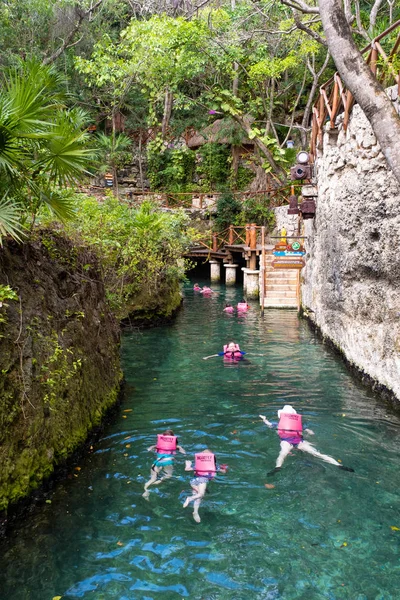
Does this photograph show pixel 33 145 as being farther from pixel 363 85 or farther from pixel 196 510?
pixel 196 510

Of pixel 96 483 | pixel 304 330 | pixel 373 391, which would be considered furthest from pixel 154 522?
pixel 304 330

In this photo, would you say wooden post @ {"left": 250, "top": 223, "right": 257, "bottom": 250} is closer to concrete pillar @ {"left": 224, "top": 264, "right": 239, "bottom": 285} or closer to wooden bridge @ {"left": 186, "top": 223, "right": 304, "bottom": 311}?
wooden bridge @ {"left": 186, "top": 223, "right": 304, "bottom": 311}

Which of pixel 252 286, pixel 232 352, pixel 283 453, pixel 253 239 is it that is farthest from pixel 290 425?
pixel 253 239

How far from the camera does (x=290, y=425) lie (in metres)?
6.58

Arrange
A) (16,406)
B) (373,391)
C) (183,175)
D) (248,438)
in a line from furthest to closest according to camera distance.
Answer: (183,175) → (373,391) → (248,438) → (16,406)

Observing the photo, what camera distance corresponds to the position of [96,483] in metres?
5.60

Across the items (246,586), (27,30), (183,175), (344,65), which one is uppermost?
(27,30)

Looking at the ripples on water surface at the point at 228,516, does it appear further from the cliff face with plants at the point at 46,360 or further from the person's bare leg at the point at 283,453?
the cliff face with plants at the point at 46,360

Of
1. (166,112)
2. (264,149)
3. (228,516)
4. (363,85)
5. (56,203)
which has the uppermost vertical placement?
(166,112)

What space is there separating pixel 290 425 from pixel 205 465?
148 cm

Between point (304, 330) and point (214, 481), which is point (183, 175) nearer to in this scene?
point (304, 330)

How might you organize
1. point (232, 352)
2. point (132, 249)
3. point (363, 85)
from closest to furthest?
1. point (363, 85)
2. point (232, 352)
3. point (132, 249)

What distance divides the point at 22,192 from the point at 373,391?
6.53m

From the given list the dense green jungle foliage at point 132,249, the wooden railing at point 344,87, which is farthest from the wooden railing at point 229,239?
the wooden railing at point 344,87
